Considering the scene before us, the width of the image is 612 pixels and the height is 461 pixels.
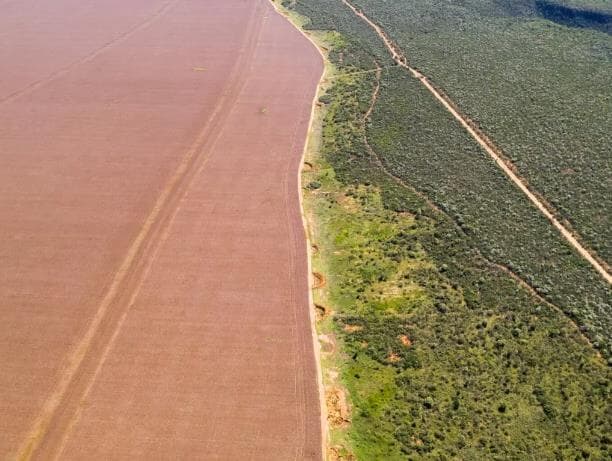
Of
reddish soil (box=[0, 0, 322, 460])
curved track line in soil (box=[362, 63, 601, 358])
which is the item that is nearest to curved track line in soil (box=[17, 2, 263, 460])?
reddish soil (box=[0, 0, 322, 460])

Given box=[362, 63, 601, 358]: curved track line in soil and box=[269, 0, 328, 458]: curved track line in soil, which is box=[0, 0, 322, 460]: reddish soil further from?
box=[362, 63, 601, 358]: curved track line in soil

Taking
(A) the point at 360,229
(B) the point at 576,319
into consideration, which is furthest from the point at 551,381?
(A) the point at 360,229

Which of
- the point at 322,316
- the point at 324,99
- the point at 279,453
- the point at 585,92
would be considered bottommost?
the point at 279,453

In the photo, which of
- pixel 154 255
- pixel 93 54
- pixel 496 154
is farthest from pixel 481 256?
pixel 93 54

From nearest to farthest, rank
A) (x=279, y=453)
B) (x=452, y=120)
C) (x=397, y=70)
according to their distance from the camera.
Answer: (x=279, y=453) → (x=452, y=120) → (x=397, y=70)

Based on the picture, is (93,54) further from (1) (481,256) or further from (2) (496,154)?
(1) (481,256)

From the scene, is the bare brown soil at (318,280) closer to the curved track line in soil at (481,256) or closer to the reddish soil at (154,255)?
the reddish soil at (154,255)

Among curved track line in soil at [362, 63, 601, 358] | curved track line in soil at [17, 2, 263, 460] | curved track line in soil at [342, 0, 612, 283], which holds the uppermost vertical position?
curved track line in soil at [342, 0, 612, 283]

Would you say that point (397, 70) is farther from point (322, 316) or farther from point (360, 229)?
point (322, 316)
